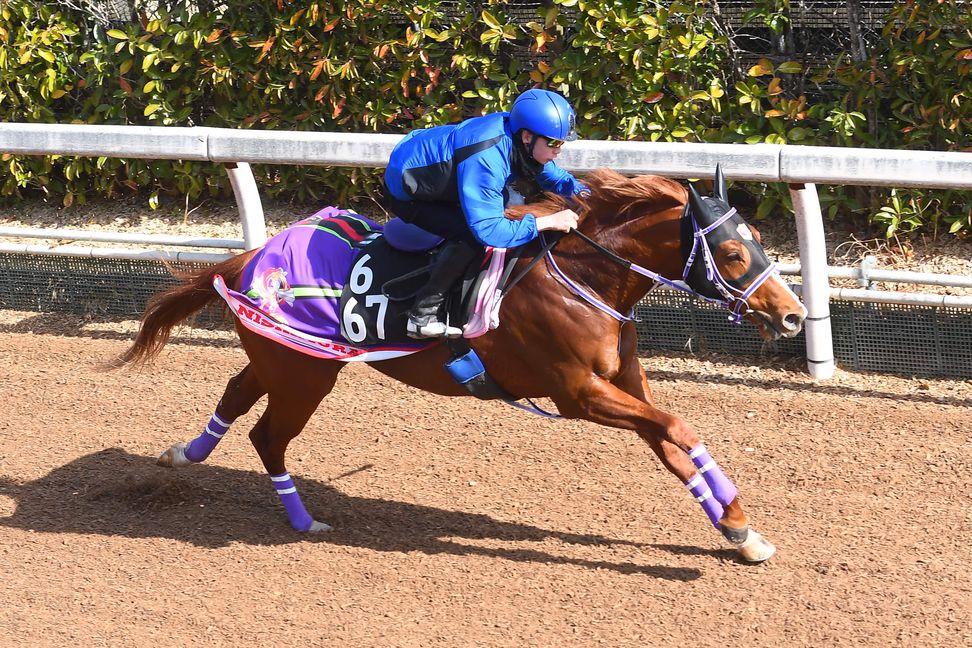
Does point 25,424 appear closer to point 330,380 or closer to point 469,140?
point 330,380

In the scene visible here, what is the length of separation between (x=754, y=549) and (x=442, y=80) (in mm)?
4650

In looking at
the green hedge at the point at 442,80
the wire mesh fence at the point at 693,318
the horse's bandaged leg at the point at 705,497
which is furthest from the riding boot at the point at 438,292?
the green hedge at the point at 442,80

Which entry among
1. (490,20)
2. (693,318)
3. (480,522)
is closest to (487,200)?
(480,522)

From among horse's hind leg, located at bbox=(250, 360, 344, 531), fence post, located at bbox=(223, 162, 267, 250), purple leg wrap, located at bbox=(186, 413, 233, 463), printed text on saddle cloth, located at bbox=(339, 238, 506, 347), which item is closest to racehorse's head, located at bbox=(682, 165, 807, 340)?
printed text on saddle cloth, located at bbox=(339, 238, 506, 347)

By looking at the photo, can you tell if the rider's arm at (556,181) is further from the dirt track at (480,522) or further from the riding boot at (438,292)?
the dirt track at (480,522)

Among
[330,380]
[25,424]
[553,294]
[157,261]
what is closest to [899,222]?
[553,294]

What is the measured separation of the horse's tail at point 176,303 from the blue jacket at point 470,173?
1086 millimetres

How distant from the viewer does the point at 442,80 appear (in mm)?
8680

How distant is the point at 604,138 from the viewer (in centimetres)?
816

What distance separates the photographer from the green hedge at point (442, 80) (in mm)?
7652

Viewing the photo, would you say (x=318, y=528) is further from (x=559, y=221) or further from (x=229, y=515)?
(x=559, y=221)

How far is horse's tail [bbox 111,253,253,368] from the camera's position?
5.98 meters

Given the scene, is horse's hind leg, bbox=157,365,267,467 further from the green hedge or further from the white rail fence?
the green hedge

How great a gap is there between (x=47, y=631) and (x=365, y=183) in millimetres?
4578
